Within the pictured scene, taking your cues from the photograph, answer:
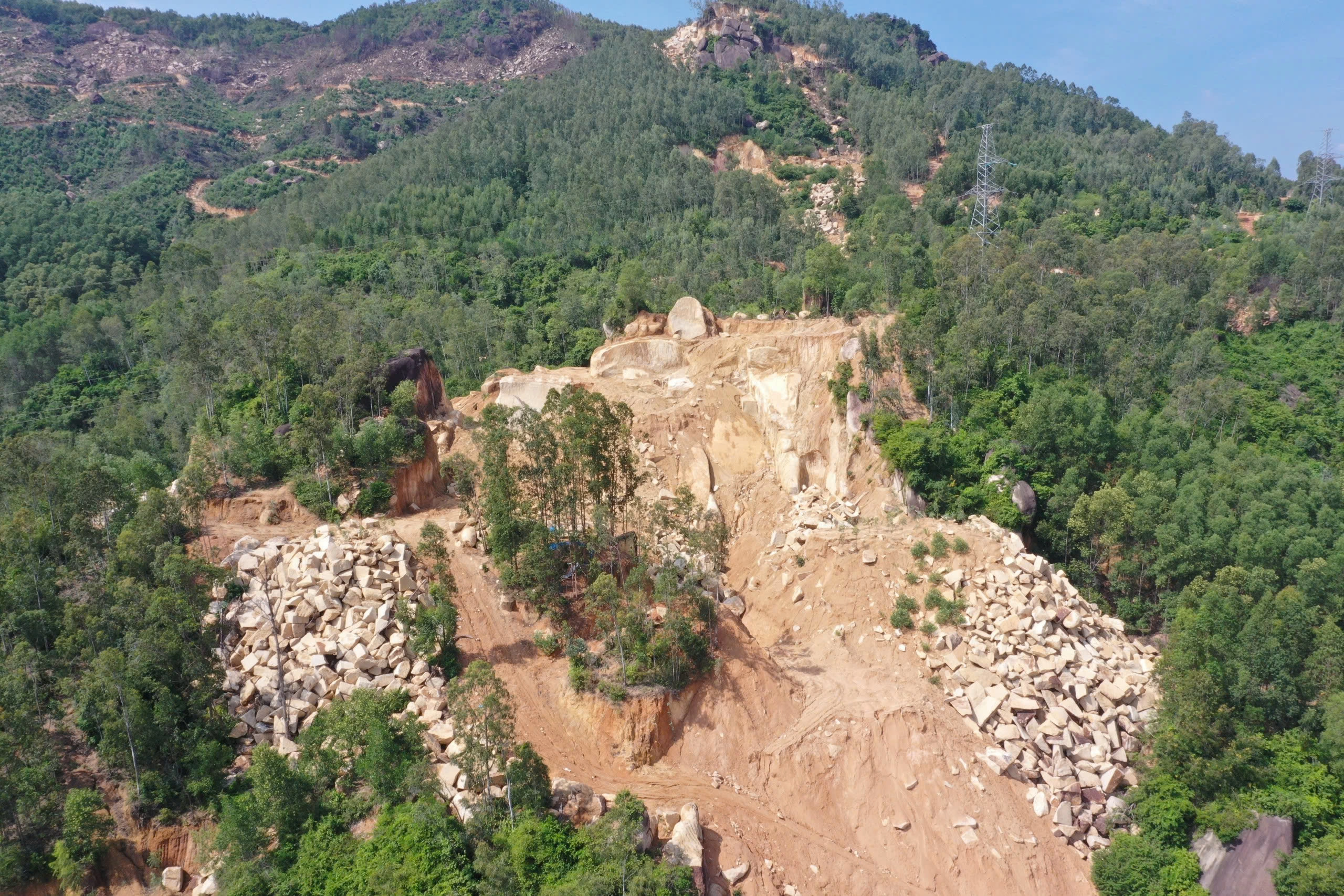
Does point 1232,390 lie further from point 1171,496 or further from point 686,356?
point 686,356

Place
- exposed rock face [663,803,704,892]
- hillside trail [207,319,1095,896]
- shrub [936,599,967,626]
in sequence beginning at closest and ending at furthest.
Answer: exposed rock face [663,803,704,892], hillside trail [207,319,1095,896], shrub [936,599,967,626]

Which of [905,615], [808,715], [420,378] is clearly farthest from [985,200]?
[808,715]

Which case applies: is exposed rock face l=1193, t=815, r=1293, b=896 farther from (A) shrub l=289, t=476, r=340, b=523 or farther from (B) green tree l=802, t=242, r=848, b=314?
(B) green tree l=802, t=242, r=848, b=314

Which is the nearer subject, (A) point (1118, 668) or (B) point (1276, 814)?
(B) point (1276, 814)

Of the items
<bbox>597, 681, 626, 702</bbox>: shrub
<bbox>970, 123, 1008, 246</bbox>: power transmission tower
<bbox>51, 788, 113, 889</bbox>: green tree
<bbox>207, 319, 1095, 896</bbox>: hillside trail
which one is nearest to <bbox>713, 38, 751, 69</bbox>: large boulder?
<bbox>970, 123, 1008, 246</bbox>: power transmission tower

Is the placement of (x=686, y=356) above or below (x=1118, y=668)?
above

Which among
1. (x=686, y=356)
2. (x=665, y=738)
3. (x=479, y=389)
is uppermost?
(x=686, y=356)

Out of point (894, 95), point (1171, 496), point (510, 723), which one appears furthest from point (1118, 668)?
point (894, 95)
